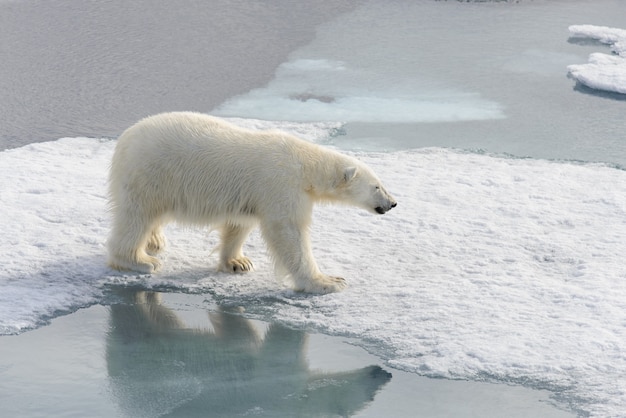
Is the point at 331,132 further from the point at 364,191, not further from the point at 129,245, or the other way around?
the point at 129,245

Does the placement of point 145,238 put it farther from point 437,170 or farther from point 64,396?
point 437,170

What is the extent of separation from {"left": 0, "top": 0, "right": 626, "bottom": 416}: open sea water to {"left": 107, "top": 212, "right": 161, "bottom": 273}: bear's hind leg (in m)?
0.11

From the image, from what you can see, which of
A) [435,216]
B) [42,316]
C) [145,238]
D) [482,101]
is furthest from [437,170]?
[42,316]

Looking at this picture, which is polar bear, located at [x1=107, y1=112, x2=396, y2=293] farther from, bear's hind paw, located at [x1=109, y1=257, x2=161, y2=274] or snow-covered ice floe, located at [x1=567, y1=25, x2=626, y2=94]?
snow-covered ice floe, located at [x1=567, y1=25, x2=626, y2=94]

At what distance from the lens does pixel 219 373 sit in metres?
4.29

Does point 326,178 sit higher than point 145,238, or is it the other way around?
point 326,178

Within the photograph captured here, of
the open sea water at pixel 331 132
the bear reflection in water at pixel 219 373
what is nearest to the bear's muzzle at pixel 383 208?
the open sea water at pixel 331 132

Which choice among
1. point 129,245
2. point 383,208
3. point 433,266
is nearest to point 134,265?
point 129,245

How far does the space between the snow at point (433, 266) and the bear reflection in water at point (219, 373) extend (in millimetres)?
195

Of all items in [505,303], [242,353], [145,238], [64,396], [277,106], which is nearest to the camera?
[64,396]

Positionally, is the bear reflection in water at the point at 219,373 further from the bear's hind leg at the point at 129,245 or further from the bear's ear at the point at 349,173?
the bear's ear at the point at 349,173

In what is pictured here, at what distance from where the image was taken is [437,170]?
654 cm

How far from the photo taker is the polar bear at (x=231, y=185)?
16.2ft

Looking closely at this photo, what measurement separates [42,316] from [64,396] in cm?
81
